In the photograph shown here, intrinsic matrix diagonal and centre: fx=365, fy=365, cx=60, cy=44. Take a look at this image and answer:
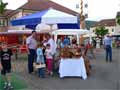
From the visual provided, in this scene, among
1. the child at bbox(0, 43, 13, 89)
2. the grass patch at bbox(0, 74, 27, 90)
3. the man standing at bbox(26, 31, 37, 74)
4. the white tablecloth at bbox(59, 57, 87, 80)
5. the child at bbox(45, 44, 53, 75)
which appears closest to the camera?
the child at bbox(0, 43, 13, 89)

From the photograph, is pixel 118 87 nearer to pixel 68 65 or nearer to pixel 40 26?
pixel 68 65

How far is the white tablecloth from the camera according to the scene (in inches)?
537

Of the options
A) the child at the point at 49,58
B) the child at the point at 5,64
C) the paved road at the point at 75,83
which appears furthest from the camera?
the child at the point at 49,58

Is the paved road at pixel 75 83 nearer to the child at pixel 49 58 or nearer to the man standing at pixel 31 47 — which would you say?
the child at pixel 49 58

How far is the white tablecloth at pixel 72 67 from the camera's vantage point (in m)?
13.6

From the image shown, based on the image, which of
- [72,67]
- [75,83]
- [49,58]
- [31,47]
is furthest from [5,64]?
[31,47]

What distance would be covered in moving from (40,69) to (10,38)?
40695mm

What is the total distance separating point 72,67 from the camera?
44.7 ft

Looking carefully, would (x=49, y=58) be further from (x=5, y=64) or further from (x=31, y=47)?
(x=5, y=64)

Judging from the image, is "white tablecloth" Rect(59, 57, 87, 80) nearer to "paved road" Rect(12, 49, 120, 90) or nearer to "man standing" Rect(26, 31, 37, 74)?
"paved road" Rect(12, 49, 120, 90)

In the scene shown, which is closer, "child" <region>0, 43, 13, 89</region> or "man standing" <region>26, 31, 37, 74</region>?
"child" <region>0, 43, 13, 89</region>

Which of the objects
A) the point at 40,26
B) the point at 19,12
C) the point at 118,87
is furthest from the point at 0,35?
the point at 118,87

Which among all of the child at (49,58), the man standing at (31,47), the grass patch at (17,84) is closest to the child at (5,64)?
the grass patch at (17,84)

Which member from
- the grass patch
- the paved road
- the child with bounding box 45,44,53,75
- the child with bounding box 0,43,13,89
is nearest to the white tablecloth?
the paved road
